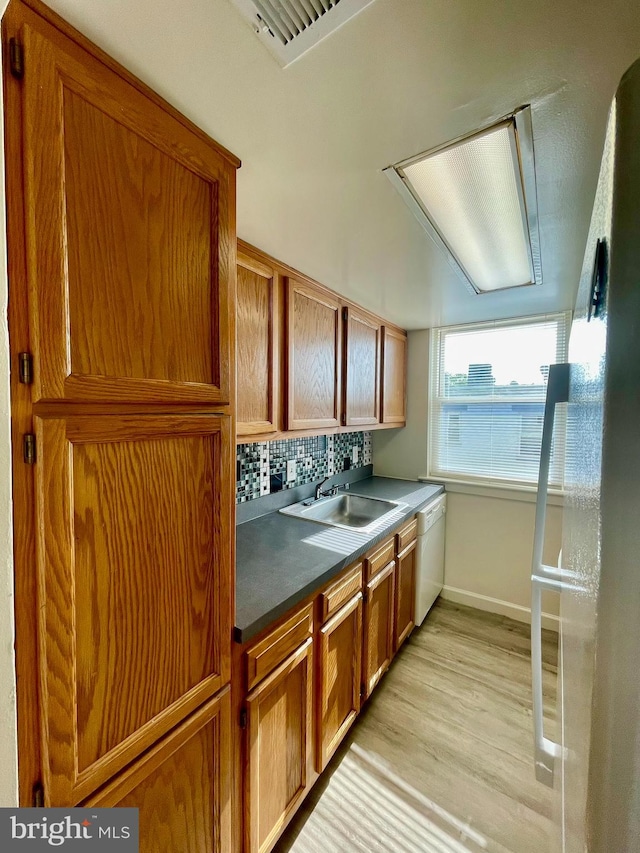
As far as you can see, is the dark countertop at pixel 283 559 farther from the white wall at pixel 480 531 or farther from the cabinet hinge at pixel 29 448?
the white wall at pixel 480 531

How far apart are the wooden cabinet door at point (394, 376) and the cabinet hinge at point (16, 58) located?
219cm

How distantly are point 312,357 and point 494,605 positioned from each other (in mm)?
2365

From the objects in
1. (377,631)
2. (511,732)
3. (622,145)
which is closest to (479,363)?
(377,631)

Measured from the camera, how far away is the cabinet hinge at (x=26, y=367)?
0.57 metres

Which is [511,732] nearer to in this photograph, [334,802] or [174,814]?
[334,802]

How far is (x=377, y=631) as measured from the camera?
1.79 metres

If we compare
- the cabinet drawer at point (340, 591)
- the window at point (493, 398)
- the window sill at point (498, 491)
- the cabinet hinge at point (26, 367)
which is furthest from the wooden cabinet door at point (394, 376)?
the cabinet hinge at point (26, 367)

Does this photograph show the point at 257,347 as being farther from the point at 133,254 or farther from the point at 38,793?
the point at 38,793

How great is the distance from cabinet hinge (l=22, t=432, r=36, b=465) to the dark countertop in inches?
26.8

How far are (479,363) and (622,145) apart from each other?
2565 mm

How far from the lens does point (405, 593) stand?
84.7 inches

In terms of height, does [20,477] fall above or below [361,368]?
below

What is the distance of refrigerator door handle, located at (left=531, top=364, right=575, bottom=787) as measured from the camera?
0.91 meters

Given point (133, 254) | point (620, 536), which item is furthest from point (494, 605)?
point (133, 254)
